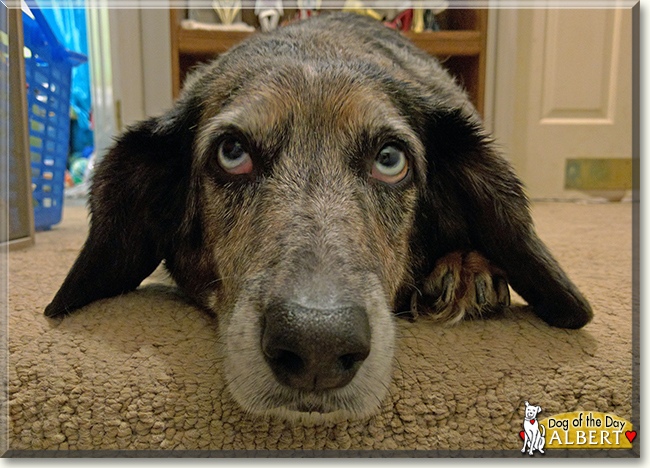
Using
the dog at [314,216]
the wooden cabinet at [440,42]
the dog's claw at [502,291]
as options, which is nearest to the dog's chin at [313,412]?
the dog at [314,216]

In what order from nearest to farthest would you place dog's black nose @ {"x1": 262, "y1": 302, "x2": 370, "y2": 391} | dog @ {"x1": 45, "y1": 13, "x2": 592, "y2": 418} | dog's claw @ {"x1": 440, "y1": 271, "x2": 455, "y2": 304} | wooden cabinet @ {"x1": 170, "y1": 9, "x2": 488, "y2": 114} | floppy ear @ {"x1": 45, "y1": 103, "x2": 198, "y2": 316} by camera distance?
dog's black nose @ {"x1": 262, "y1": 302, "x2": 370, "y2": 391}, dog @ {"x1": 45, "y1": 13, "x2": 592, "y2": 418}, dog's claw @ {"x1": 440, "y1": 271, "x2": 455, "y2": 304}, floppy ear @ {"x1": 45, "y1": 103, "x2": 198, "y2": 316}, wooden cabinet @ {"x1": 170, "y1": 9, "x2": 488, "y2": 114}

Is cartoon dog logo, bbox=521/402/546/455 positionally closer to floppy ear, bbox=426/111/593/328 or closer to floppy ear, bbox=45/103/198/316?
floppy ear, bbox=426/111/593/328

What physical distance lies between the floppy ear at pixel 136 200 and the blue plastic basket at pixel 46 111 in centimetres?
109

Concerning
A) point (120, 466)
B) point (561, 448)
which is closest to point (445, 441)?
point (561, 448)

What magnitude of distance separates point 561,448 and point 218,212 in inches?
45.9

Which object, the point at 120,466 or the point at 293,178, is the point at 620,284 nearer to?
the point at 293,178

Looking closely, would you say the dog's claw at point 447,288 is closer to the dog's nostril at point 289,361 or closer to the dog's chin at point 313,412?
the dog's chin at point 313,412

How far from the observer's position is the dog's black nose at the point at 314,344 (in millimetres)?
980

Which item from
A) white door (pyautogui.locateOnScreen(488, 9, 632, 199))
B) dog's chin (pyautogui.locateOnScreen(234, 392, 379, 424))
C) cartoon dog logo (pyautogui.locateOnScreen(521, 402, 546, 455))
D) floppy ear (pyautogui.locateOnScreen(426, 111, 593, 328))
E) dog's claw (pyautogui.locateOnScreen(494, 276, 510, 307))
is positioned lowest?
cartoon dog logo (pyautogui.locateOnScreen(521, 402, 546, 455))

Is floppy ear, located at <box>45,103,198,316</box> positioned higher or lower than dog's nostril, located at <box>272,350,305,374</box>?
higher

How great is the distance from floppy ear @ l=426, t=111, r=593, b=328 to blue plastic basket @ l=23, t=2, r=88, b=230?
204 cm

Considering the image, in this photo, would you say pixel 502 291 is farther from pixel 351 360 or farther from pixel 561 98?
pixel 561 98

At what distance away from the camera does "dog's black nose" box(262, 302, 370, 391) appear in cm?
98

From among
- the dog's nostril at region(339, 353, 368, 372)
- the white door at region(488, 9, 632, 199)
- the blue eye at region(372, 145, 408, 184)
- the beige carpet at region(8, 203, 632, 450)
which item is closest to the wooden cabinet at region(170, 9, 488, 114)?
the white door at region(488, 9, 632, 199)
